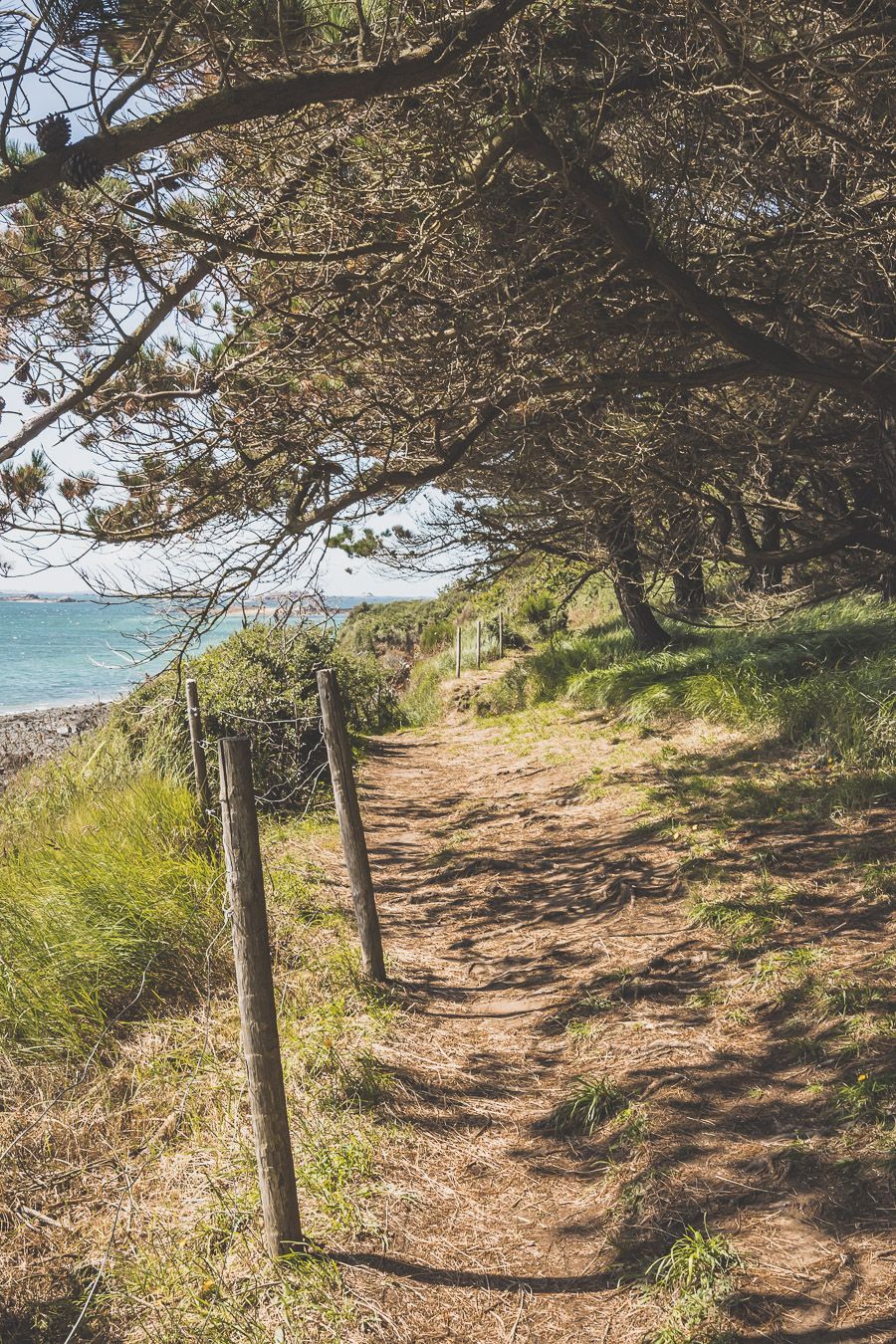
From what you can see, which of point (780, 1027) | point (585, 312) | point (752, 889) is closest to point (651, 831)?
point (752, 889)

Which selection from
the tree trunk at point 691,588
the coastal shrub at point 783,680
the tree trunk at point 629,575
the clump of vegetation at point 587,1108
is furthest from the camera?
the tree trunk at point 691,588

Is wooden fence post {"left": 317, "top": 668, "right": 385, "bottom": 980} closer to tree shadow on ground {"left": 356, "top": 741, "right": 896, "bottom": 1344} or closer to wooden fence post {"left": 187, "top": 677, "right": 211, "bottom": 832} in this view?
tree shadow on ground {"left": 356, "top": 741, "right": 896, "bottom": 1344}

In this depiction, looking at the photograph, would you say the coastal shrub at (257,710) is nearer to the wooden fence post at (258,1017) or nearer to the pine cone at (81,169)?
the wooden fence post at (258,1017)

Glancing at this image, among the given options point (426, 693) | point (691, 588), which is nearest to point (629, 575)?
point (691, 588)

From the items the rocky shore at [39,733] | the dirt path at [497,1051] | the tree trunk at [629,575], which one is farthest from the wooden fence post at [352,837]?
the rocky shore at [39,733]

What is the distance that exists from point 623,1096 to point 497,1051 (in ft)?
2.68

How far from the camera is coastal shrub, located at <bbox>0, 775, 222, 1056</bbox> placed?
4105mm

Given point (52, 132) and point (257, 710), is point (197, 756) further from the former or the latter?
point (52, 132)

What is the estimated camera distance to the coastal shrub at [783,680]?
6973 millimetres

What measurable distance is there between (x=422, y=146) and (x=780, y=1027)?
4310 mm

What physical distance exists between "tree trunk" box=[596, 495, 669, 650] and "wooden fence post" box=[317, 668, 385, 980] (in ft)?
13.8

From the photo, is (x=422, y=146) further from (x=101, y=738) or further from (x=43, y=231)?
(x=101, y=738)

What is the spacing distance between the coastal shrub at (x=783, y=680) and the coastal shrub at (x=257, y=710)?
3.76 meters

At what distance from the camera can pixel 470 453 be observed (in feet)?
21.0
